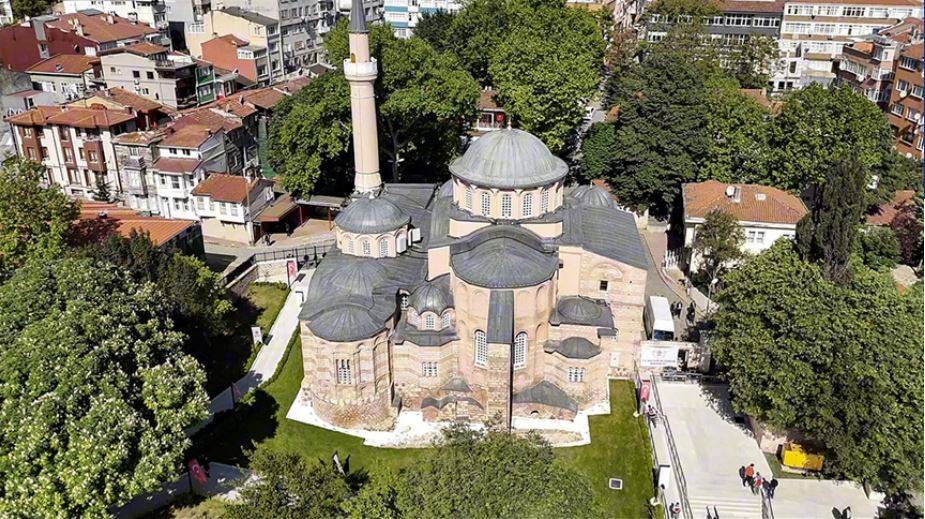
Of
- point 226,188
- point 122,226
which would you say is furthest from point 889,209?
point 122,226

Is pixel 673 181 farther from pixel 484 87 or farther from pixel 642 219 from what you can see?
pixel 484 87

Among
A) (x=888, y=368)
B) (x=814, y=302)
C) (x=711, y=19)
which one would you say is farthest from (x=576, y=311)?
(x=711, y=19)

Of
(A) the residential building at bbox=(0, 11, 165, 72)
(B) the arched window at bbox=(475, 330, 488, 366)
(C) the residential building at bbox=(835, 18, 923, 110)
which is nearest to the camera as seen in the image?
(B) the arched window at bbox=(475, 330, 488, 366)

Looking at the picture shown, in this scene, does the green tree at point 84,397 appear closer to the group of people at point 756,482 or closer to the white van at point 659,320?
the group of people at point 756,482

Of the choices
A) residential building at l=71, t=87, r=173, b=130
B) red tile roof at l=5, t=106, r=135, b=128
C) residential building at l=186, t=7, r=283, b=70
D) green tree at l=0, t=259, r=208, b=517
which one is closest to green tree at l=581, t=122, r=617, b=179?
residential building at l=71, t=87, r=173, b=130

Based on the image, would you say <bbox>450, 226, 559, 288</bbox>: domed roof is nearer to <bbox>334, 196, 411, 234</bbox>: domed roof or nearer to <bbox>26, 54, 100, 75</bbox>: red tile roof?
<bbox>334, 196, 411, 234</bbox>: domed roof

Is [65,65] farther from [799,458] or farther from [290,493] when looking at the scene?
[799,458]

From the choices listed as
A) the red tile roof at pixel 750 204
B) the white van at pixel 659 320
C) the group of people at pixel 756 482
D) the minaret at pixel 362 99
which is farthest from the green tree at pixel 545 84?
the group of people at pixel 756 482
